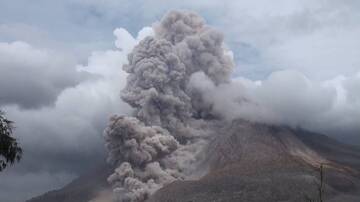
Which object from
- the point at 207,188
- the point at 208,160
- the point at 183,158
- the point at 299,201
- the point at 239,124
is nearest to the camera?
the point at 299,201

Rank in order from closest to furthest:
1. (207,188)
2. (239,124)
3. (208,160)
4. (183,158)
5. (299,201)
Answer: (299,201)
(207,188)
(183,158)
(208,160)
(239,124)

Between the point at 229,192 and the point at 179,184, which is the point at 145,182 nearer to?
the point at 179,184

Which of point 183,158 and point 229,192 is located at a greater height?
point 183,158

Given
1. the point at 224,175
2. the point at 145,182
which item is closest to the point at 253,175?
the point at 224,175

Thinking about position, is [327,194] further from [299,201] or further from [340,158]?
[340,158]

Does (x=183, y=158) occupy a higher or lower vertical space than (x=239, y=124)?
lower

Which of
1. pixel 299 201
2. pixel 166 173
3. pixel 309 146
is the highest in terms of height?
pixel 309 146

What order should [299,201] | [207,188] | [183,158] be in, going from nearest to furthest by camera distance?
[299,201]
[207,188]
[183,158]

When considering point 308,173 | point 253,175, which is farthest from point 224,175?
point 308,173

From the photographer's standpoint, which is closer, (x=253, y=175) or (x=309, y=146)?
(x=253, y=175)
